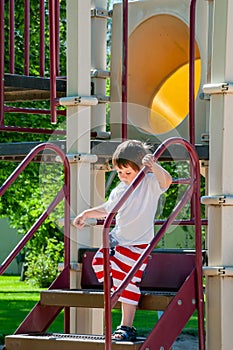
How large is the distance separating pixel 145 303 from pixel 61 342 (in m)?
0.54

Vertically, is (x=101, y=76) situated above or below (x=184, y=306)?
above

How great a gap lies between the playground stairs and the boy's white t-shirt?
296 mm

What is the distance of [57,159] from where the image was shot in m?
7.21

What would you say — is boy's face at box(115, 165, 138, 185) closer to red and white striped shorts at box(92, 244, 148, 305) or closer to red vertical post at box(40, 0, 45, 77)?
red and white striped shorts at box(92, 244, 148, 305)

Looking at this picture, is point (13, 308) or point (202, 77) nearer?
point (202, 77)

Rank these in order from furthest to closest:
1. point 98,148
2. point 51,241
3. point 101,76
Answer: point 51,241 → point 101,76 → point 98,148

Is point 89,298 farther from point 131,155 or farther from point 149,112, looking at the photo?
point 149,112

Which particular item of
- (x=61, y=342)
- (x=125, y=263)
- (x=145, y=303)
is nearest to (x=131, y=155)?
(x=125, y=263)

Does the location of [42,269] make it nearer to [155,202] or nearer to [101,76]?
[101,76]

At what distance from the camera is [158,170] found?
19.9 ft

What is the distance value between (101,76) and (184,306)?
2.92 meters

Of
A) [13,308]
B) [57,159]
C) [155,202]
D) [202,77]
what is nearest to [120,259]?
[155,202]

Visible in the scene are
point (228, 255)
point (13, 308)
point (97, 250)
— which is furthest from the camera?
point (13, 308)

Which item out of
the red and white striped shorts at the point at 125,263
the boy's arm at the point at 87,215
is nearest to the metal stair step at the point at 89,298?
the red and white striped shorts at the point at 125,263
